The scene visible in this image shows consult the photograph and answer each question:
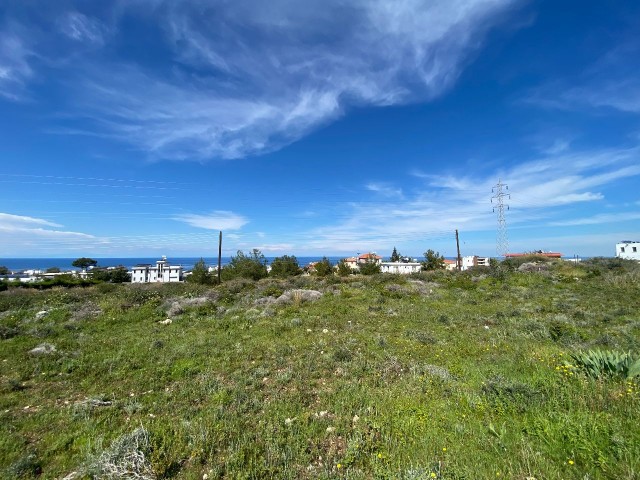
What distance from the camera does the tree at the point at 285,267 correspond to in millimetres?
43681

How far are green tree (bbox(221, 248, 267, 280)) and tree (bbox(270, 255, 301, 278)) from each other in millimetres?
1497

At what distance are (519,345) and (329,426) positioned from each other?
7210 mm

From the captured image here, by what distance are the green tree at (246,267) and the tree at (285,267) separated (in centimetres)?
150

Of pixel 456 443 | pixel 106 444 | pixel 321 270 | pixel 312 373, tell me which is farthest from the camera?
pixel 321 270

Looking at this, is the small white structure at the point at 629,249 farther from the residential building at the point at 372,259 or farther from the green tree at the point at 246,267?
the green tree at the point at 246,267

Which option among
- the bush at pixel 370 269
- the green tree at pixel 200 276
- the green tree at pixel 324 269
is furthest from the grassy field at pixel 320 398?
the bush at pixel 370 269

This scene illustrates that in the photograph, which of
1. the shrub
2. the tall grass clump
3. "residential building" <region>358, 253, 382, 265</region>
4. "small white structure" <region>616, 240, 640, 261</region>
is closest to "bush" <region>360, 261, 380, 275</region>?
"residential building" <region>358, 253, 382, 265</region>

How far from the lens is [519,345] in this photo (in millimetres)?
9336

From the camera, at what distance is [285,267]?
4428cm

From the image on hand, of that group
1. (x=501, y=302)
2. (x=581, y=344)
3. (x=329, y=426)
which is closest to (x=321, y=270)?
(x=501, y=302)

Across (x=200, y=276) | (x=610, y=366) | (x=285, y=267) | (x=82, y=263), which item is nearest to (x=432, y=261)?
(x=285, y=267)

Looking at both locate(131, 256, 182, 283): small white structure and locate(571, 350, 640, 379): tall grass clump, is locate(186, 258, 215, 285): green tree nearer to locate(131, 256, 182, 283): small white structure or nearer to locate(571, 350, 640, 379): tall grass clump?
locate(571, 350, 640, 379): tall grass clump

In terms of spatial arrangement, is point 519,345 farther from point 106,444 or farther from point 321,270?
point 321,270

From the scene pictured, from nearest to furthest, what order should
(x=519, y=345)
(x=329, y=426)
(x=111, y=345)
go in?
(x=329, y=426)
(x=519, y=345)
(x=111, y=345)
